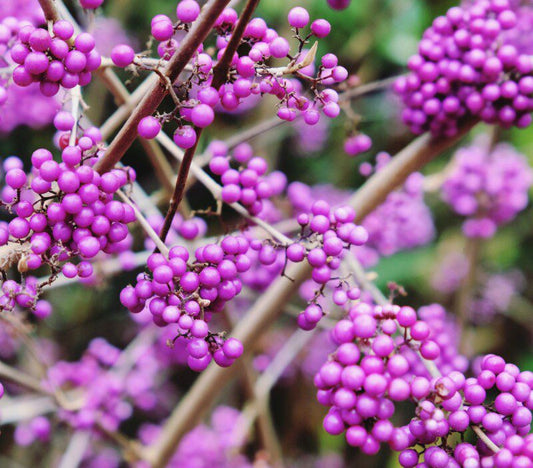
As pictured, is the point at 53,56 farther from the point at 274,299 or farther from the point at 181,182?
the point at 274,299

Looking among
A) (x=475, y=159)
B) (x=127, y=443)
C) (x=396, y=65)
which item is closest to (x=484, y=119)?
(x=475, y=159)

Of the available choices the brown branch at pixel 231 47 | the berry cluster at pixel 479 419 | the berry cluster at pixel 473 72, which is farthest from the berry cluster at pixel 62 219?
the berry cluster at pixel 473 72

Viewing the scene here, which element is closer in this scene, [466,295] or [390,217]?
[390,217]

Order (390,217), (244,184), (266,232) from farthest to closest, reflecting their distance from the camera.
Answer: (390,217) < (266,232) < (244,184)

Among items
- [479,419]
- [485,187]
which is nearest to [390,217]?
[485,187]

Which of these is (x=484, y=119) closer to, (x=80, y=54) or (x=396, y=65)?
(x=80, y=54)

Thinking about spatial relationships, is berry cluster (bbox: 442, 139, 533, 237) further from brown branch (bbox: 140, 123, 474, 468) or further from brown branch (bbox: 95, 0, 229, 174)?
brown branch (bbox: 95, 0, 229, 174)
